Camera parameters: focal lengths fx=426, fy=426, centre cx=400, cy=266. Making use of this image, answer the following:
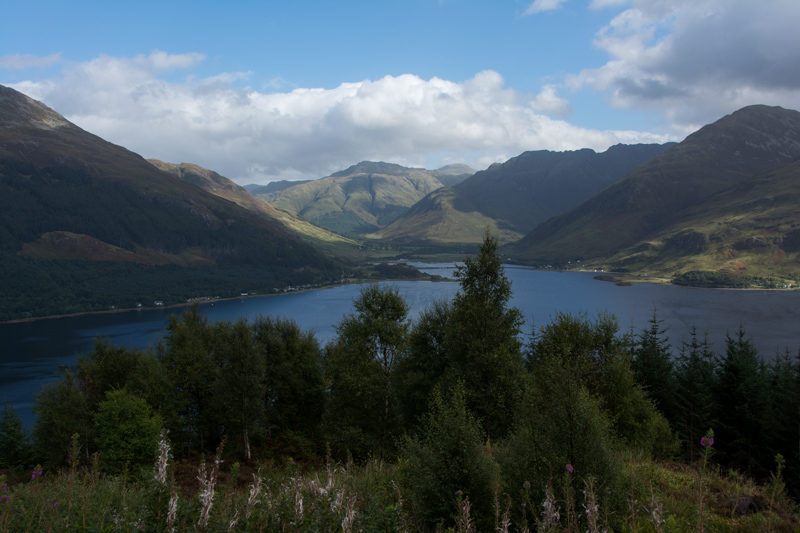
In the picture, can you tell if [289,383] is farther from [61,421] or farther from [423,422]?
[423,422]

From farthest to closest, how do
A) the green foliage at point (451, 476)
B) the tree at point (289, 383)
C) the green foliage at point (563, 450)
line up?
the tree at point (289, 383)
the green foliage at point (451, 476)
the green foliage at point (563, 450)

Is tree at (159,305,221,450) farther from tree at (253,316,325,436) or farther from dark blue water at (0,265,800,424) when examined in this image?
dark blue water at (0,265,800,424)

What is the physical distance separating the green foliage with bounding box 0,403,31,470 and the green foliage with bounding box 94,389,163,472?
12374 millimetres

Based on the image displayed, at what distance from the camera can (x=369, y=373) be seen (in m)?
25.7

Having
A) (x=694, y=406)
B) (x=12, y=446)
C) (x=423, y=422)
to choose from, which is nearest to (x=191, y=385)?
(x=12, y=446)

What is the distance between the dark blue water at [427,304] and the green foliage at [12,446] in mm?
31524

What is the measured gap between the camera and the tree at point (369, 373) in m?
25.2

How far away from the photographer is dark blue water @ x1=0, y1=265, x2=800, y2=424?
8425 centimetres

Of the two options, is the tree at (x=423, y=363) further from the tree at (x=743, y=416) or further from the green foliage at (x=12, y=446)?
the green foliage at (x=12, y=446)

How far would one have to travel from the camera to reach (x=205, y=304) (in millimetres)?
160625

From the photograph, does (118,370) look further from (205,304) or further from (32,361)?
(205,304)

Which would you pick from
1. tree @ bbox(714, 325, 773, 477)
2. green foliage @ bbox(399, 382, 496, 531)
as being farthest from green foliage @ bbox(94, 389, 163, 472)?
tree @ bbox(714, 325, 773, 477)

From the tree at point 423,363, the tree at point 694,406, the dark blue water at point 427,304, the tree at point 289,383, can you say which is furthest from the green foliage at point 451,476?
the dark blue water at point 427,304

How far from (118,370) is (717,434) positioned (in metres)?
47.8
